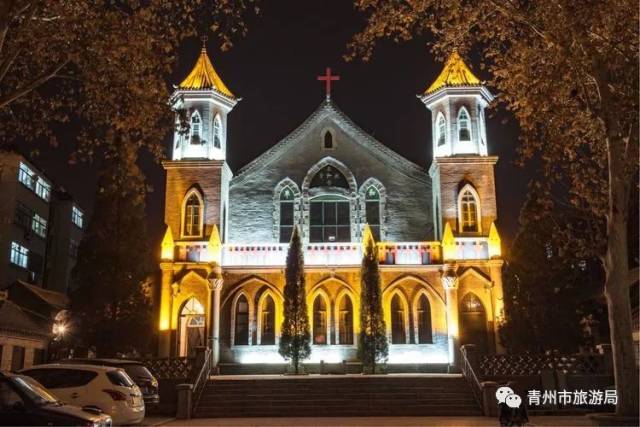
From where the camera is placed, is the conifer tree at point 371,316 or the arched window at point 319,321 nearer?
the conifer tree at point 371,316

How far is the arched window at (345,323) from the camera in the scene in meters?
31.1

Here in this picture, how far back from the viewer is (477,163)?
32.4 meters

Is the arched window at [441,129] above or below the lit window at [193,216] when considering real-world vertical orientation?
above

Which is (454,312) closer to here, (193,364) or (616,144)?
(193,364)

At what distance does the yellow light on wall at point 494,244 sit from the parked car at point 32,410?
21.8 meters

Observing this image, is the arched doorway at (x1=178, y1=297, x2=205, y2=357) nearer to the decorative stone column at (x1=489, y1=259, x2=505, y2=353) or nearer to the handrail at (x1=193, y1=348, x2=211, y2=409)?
the handrail at (x1=193, y1=348, x2=211, y2=409)

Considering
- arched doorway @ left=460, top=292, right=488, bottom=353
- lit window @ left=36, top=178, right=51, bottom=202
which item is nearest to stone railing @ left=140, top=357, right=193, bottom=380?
arched doorway @ left=460, top=292, right=488, bottom=353

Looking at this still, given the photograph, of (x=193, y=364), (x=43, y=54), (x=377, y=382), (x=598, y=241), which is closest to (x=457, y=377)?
(x=377, y=382)

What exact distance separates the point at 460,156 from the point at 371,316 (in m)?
8.88

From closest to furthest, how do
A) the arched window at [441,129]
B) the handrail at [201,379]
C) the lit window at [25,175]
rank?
1. the handrail at [201,379]
2. the arched window at [441,129]
3. the lit window at [25,175]

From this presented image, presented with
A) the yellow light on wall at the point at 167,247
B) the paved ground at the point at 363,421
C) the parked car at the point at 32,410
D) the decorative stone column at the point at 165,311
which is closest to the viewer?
the parked car at the point at 32,410

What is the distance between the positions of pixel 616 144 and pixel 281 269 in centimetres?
1902

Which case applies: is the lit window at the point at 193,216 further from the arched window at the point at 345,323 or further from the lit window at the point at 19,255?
the lit window at the point at 19,255

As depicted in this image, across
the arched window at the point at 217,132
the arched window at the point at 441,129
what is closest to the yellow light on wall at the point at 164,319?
the arched window at the point at 217,132
